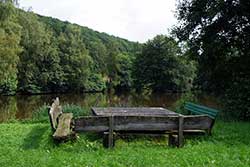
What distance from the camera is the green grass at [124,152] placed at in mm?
7590

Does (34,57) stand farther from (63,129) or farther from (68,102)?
(63,129)

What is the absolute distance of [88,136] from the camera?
11531 millimetres

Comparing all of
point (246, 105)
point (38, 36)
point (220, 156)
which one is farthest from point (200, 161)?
point (38, 36)

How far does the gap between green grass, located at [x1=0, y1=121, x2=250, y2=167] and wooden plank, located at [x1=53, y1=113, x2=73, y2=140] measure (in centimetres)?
29

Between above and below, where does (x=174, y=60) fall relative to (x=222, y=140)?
above

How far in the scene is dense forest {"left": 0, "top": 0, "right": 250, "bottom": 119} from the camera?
67.9ft

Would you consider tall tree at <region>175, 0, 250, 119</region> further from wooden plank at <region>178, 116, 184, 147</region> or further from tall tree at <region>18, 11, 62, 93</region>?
tall tree at <region>18, 11, 62, 93</region>

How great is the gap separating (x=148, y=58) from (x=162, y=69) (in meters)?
3.92

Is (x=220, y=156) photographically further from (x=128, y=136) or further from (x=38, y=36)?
(x=38, y=36)

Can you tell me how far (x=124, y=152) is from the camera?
8.84 meters

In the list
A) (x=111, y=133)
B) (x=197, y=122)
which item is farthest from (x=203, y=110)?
(x=111, y=133)

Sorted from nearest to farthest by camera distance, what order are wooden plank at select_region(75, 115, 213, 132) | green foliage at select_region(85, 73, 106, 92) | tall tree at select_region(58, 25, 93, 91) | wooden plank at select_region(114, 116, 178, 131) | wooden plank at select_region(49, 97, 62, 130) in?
wooden plank at select_region(75, 115, 213, 132), wooden plank at select_region(114, 116, 178, 131), wooden plank at select_region(49, 97, 62, 130), tall tree at select_region(58, 25, 93, 91), green foliage at select_region(85, 73, 106, 92)

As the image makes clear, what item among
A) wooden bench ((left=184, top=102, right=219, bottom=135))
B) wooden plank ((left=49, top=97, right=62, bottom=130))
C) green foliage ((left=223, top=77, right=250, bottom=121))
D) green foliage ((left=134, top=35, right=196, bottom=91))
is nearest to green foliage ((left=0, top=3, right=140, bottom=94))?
green foliage ((left=134, top=35, right=196, bottom=91))

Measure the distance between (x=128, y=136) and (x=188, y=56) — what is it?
13.3 metres
